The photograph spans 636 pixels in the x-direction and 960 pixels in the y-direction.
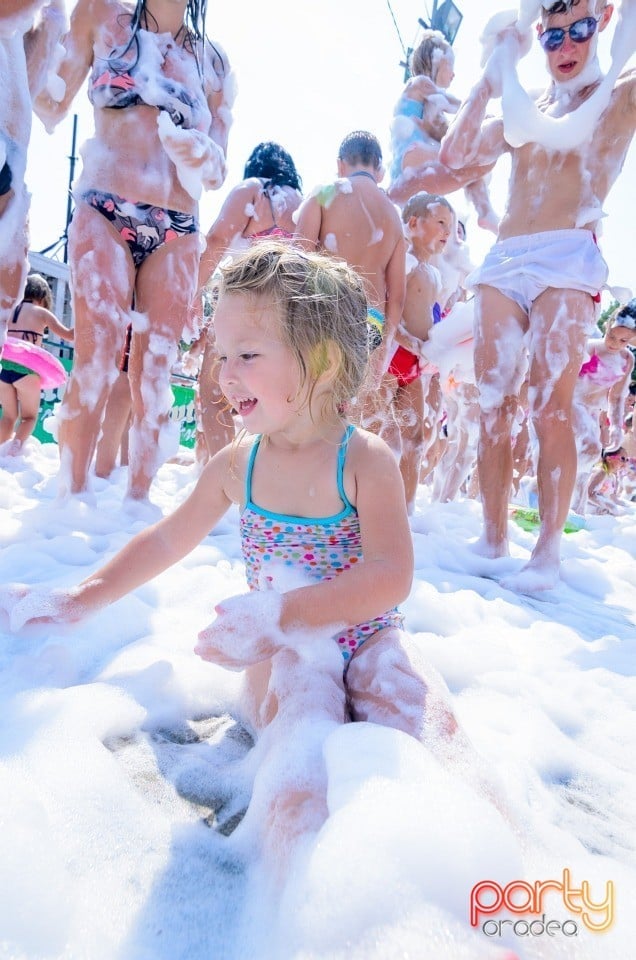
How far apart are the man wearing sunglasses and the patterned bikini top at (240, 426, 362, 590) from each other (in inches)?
57.7

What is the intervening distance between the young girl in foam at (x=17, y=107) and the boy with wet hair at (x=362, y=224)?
5.08ft

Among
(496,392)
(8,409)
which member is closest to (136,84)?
(496,392)

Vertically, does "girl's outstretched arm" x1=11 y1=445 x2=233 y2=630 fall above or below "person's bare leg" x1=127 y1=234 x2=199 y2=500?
below

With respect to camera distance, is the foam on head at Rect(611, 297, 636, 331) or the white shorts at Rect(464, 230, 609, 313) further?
the foam on head at Rect(611, 297, 636, 331)

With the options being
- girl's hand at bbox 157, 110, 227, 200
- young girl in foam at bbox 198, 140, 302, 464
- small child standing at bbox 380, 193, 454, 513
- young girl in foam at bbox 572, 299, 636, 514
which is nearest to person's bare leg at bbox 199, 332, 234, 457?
young girl in foam at bbox 198, 140, 302, 464

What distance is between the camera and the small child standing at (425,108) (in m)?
5.46

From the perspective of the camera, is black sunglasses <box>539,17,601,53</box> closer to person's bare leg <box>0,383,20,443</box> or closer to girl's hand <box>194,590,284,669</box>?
girl's hand <box>194,590,284,669</box>

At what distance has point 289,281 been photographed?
1432 mm

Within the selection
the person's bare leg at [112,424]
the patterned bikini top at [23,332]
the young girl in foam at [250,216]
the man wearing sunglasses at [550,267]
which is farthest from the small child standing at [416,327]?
the patterned bikini top at [23,332]

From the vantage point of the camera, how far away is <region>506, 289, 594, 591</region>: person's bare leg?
2.90 meters

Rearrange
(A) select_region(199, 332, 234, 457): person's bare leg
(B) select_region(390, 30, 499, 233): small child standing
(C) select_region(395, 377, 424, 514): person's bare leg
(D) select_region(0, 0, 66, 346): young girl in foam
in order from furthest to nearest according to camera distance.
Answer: (B) select_region(390, 30, 499, 233): small child standing
(A) select_region(199, 332, 234, 457): person's bare leg
(C) select_region(395, 377, 424, 514): person's bare leg
(D) select_region(0, 0, 66, 346): young girl in foam

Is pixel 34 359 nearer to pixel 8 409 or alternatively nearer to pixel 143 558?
pixel 8 409

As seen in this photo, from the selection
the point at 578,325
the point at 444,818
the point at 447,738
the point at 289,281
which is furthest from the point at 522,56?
the point at 444,818

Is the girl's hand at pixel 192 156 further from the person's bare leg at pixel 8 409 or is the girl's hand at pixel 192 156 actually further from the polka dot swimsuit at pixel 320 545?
the person's bare leg at pixel 8 409
